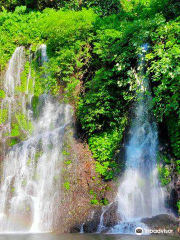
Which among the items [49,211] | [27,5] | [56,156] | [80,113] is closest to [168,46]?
[80,113]

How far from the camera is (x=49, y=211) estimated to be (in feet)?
31.3

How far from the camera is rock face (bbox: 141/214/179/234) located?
7684 mm

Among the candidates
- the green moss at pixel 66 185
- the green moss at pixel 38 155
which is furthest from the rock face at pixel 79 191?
the green moss at pixel 38 155

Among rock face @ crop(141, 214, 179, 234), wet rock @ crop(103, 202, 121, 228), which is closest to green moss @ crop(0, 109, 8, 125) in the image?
wet rock @ crop(103, 202, 121, 228)

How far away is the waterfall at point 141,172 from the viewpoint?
30.3 ft

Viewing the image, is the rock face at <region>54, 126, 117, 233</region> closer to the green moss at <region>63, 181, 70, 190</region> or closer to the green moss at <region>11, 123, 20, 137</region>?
the green moss at <region>63, 181, 70, 190</region>

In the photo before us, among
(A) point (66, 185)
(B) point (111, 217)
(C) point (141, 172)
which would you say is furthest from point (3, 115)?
(B) point (111, 217)

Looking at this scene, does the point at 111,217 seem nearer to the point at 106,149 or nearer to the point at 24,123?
the point at 106,149

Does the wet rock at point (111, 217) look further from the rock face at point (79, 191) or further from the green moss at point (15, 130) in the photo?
the green moss at point (15, 130)

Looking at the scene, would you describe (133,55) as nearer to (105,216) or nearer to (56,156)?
(56,156)

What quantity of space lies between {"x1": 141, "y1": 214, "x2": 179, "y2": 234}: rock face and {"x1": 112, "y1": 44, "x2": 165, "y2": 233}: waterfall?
32 cm

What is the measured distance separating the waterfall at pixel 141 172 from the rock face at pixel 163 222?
0.32 meters

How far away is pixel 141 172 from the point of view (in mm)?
10109

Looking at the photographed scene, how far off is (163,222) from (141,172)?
249 cm
